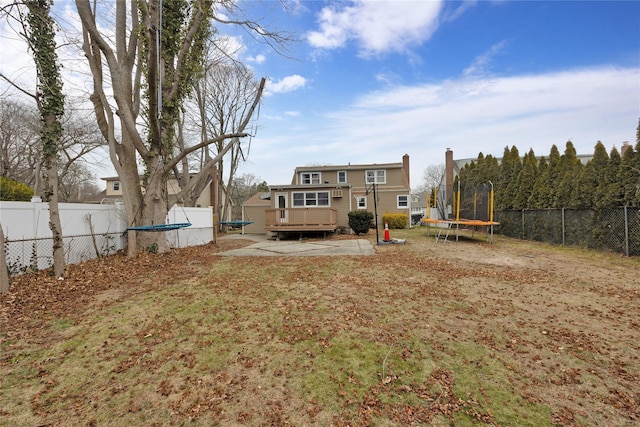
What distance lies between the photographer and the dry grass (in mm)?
2375

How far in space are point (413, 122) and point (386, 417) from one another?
17061 mm

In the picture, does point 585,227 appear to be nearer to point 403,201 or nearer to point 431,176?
point 403,201

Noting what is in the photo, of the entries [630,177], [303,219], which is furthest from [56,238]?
[630,177]

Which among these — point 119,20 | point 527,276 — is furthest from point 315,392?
point 119,20

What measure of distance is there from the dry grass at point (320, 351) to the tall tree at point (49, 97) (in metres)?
1.16

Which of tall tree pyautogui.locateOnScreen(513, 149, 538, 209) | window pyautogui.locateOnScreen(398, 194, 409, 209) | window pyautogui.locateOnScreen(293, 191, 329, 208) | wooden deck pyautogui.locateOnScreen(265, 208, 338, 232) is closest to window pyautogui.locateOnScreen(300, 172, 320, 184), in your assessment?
window pyautogui.locateOnScreen(293, 191, 329, 208)

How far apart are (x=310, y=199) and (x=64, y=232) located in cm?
1307

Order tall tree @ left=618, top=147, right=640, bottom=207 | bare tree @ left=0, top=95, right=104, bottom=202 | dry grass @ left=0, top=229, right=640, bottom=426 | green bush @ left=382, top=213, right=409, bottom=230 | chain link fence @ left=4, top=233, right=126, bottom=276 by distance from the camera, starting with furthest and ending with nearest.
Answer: green bush @ left=382, top=213, right=409, bottom=230 < bare tree @ left=0, top=95, right=104, bottom=202 < tall tree @ left=618, top=147, right=640, bottom=207 < chain link fence @ left=4, top=233, right=126, bottom=276 < dry grass @ left=0, top=229, right=640, bottom=426

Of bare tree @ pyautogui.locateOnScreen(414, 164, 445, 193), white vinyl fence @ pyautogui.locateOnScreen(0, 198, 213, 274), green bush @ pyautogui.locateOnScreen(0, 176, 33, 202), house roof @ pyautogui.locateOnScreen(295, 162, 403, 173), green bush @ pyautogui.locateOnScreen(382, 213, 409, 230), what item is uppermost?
bare tree @ pyautogui.locateOnScreen(414, 164, 445, 193)

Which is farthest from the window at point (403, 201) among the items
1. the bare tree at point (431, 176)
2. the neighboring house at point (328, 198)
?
the bare tree at point (431, 176)

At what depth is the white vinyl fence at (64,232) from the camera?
5.88m

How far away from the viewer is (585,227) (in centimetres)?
995

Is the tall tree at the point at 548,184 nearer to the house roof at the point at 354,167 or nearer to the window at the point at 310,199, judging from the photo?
the house roof at the point at 354,167

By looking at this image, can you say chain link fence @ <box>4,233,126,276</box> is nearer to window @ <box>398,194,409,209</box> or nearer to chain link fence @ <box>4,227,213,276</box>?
chain link fence @ <box>4,227,213,276</box>
